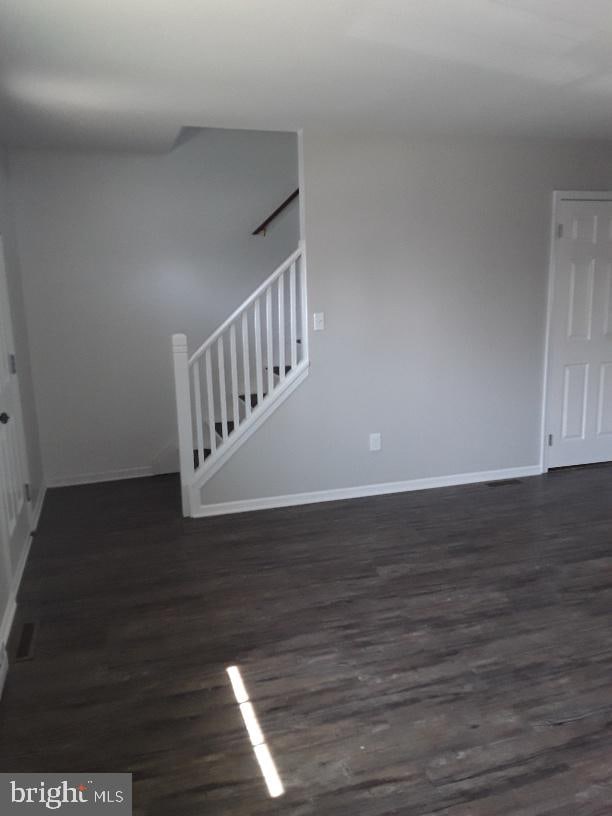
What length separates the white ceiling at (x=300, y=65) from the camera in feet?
7.57

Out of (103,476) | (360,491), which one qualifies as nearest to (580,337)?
(360,491)

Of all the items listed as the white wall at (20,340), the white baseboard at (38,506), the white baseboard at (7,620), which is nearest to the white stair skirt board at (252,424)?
the white baseboard at (38,506)

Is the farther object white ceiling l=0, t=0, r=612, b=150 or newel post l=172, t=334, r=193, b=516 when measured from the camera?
newel post l=172, t=334, r=193, b=516

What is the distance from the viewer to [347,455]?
454 centimetres

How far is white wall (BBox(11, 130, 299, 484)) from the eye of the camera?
15.5 ft

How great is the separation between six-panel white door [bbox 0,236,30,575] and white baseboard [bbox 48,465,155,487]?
1043 millimetres

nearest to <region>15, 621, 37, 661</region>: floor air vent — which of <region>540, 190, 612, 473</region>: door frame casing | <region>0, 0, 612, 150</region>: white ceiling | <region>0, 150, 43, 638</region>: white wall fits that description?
<region>0, 150, 43, 638</region>: white wall

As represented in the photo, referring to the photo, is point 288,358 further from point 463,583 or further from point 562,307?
point 463,583

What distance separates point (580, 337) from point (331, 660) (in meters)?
3.58

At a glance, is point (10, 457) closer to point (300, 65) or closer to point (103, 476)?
point (103, 476)

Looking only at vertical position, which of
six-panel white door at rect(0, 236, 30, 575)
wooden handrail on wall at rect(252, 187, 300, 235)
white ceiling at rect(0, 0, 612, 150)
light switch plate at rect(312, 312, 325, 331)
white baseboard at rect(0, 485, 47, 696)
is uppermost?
white ceiling at rect(0, 0, 612, 150)

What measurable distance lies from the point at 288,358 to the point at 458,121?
228 centimetres

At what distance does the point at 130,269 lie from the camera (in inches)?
194

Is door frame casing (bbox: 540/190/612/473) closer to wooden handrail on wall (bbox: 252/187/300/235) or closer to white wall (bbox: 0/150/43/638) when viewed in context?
wooden handrail on wall (bbox: 252/187/300/235)
